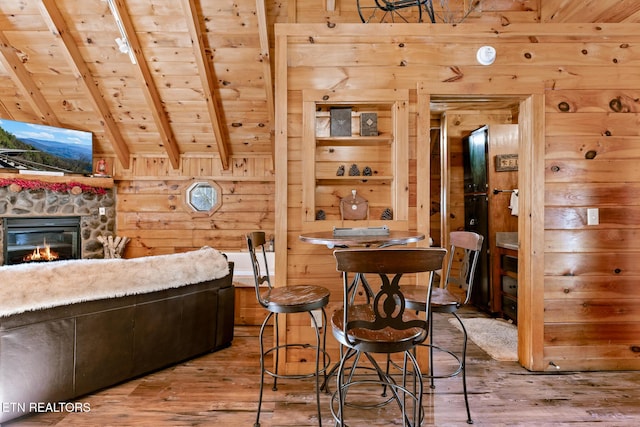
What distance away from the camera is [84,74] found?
383cm

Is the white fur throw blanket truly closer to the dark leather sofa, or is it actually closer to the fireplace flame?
the dark leather sofa

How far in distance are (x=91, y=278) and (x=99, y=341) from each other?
0.40 m

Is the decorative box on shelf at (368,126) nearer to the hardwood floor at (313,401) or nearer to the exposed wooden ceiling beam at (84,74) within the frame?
the hardwood floor at (313,401)

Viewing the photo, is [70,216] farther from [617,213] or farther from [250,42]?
[617,213]

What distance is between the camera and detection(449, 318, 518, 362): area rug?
2.78 meters

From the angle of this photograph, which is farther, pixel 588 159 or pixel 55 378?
pixel 588 159

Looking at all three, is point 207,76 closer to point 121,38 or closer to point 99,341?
point 121,38

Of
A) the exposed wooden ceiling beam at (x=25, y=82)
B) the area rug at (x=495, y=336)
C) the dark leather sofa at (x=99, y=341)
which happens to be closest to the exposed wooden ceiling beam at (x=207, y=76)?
the exposed wooden ceiling beam at (x=25, y=82)

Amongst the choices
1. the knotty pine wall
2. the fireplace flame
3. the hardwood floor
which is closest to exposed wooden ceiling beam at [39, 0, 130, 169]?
the fireplace flame

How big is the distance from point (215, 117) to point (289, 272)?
261cm

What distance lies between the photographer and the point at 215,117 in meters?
4.25

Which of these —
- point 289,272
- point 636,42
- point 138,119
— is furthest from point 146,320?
point 636,42

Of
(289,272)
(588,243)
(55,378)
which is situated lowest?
(55,378)

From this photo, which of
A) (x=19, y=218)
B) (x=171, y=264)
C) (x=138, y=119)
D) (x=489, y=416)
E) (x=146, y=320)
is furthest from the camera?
(x=138, y=119)
